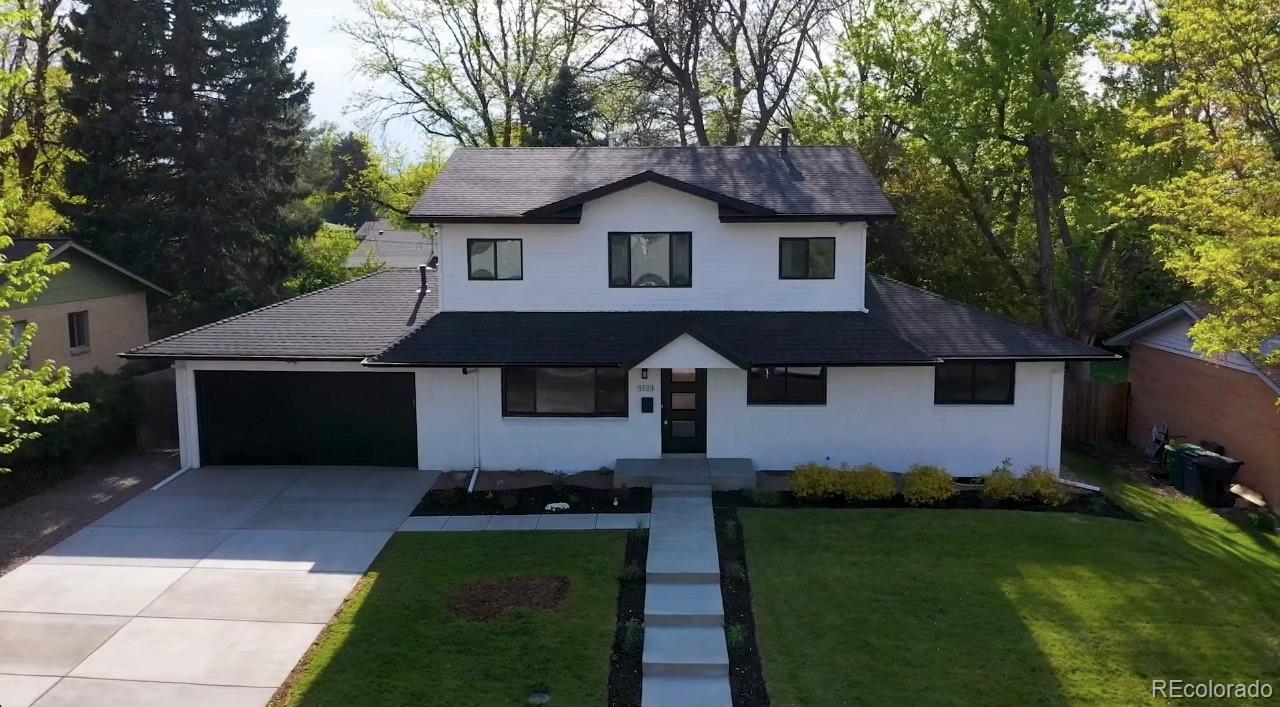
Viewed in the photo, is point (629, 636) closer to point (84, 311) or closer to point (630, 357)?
point (630, 357)

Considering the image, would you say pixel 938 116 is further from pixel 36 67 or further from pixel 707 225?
pixel 36 67

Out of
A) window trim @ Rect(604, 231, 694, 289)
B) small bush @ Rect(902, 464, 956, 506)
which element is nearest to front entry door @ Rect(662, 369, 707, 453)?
window trim @ Rect(604, 231, 694, 289)

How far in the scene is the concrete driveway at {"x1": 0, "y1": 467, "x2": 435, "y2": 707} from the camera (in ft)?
33.3

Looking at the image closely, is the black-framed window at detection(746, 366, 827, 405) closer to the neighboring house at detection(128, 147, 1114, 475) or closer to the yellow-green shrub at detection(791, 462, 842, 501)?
the neighboring house at detection(128, 147, 1114, 475)

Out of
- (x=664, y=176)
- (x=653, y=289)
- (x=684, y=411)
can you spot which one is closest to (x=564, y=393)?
(x=684, y=411)

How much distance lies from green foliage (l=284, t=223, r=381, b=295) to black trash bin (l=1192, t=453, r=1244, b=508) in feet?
84.3

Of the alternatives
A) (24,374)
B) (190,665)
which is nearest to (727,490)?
(190,665)

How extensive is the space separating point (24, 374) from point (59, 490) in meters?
8.58

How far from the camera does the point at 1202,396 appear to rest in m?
20.0

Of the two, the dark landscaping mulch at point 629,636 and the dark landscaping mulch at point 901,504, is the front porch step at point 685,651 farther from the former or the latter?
the dark landscaping mulch at point 901,504

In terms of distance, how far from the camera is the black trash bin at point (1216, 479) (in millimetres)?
17969

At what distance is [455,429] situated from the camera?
18344 mm

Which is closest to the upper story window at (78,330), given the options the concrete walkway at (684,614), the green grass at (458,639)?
the green grass at (458,639)

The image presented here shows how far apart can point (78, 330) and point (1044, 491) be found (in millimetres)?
24111
